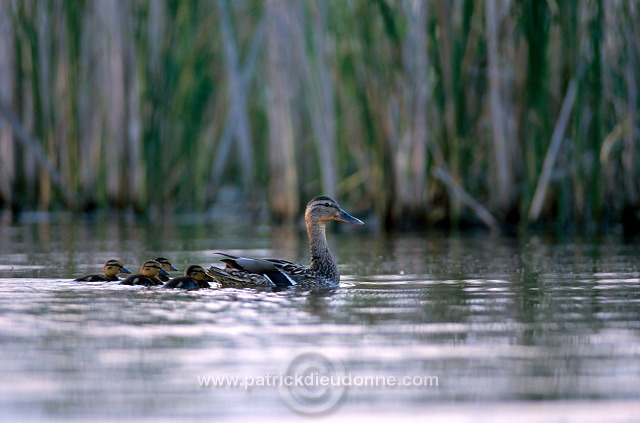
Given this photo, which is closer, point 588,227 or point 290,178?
point 588,227

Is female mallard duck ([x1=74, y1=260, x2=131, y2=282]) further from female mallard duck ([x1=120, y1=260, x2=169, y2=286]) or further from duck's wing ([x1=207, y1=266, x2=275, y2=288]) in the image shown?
duck's wing ([x1=207, y1=266, x2=275, y2=288])

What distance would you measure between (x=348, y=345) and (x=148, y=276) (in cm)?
311

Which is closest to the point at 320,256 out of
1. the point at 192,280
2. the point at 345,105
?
the point at 192,280

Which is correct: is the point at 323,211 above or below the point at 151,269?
above

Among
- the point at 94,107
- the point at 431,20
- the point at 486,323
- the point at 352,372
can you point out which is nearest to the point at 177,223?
the point at 94,107

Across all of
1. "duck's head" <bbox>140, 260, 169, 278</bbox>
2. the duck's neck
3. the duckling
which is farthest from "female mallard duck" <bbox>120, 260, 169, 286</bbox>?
the duck's neck

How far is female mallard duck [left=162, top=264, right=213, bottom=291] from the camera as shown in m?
7.85

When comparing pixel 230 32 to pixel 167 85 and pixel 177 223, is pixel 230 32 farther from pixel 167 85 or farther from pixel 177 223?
pixel 177 223

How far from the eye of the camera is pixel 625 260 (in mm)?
9688

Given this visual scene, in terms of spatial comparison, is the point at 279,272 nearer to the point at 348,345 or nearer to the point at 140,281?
the point at 140,281

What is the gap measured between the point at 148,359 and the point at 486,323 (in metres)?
1.95

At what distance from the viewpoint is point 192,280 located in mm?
7871

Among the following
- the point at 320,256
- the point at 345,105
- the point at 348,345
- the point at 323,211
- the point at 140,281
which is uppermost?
the point at 345,105

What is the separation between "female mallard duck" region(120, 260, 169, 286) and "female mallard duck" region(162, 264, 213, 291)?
0.18 m
